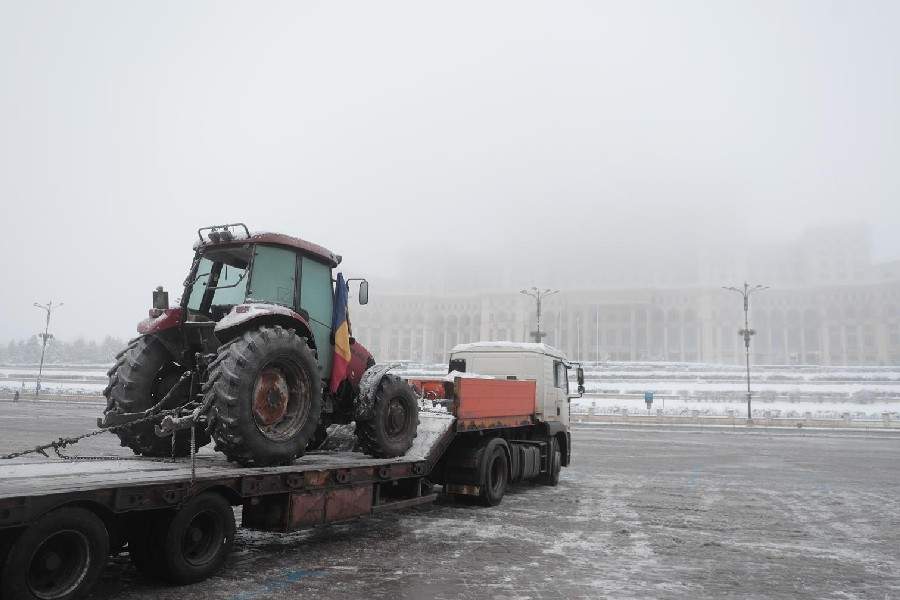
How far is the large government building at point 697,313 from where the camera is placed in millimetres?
119188

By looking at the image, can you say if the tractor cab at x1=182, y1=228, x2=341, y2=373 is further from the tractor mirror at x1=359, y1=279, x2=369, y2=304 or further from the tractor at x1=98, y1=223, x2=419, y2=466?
the tractor mirror at x1=359, y1=279, x2=369, y2=304

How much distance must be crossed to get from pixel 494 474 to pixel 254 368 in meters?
6.37

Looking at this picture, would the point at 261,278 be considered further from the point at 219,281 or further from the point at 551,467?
the point at 551,467

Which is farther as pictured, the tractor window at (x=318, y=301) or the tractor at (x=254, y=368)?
the tractor window at (x=318, y=301)

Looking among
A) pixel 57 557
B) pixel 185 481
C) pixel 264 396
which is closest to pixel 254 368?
pixel 264 396

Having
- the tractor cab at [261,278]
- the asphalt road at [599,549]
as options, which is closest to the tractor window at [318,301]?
the tractor cab at [261,278]

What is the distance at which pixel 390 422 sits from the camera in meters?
8.54

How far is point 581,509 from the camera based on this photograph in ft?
35.7

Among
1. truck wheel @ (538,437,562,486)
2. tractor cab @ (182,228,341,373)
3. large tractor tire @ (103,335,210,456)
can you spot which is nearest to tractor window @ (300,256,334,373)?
tractor cab @ (182,228,341,373)

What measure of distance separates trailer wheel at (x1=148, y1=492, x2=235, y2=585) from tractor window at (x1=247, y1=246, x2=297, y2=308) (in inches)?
95.0

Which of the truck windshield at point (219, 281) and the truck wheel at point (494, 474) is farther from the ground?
the truck windshield at point (219, 281)

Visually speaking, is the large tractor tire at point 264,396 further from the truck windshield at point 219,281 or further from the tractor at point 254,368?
the truck windshield at point 219,281

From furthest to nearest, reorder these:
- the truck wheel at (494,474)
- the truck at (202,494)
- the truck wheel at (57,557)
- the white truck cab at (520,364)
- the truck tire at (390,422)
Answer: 1. the white truck cab at (520,364)
2. the truck wheel at (494,474)
3. the truck tire at (390,422)
4. the truck at (202,494)
5. the truck wheel at (57,557)

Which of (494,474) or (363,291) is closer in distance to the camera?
(363,291)
